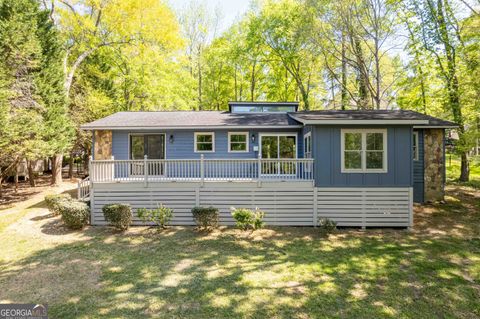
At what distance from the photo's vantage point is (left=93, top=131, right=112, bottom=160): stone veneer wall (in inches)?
458

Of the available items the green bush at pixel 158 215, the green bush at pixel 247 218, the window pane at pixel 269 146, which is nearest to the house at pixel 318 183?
the green bush at pixel 158 215

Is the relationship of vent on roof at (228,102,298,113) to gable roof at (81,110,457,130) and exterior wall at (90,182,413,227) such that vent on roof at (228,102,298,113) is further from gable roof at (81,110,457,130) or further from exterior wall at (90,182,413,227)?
exterior wall at (90,182,413,227)

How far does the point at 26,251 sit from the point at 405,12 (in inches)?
883

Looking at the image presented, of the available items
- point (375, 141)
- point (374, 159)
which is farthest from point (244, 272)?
point (375, 141)

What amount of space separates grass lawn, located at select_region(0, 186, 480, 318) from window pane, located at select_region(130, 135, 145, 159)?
4099 millimetres

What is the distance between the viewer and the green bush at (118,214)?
27.5 ft

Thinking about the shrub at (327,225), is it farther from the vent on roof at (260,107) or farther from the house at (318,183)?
the vent on roof at (260,107)

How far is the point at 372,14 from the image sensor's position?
1476 centimetres

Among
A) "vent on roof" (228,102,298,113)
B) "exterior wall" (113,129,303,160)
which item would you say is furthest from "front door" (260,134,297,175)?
"vent on roof" (228,102,298,113)

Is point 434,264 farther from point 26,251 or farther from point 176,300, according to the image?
point 26,251

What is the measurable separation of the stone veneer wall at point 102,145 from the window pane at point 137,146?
1022 mm

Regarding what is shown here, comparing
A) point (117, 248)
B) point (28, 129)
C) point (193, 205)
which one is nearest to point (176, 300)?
point (117, 248)

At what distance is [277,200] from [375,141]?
398 centimetres

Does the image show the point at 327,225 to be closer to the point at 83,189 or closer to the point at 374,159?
the point at 374,159
